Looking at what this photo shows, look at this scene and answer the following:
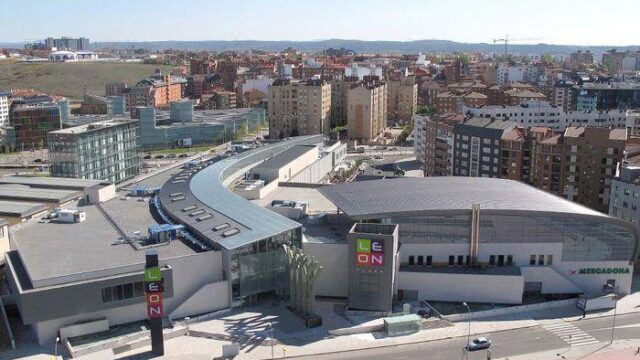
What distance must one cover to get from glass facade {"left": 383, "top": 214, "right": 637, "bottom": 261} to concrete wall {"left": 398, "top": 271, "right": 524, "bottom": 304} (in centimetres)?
310

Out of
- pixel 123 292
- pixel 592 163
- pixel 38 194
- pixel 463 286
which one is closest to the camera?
pixel 123 292

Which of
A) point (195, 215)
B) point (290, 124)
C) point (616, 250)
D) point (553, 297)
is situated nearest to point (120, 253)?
point (195, 215)

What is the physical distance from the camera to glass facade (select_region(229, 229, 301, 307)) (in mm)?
47031

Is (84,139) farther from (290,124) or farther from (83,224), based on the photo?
(290,124)

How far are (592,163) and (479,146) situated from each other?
593 inches

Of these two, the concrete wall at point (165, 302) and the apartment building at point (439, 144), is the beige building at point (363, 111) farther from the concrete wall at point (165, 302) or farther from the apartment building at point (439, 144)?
the concrete wall at point (165, 302)

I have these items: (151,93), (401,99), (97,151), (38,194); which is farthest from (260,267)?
(151,93)

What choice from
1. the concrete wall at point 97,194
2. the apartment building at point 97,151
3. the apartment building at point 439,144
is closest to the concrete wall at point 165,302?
the concrete wall at point 97,194

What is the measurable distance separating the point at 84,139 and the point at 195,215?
3389cm

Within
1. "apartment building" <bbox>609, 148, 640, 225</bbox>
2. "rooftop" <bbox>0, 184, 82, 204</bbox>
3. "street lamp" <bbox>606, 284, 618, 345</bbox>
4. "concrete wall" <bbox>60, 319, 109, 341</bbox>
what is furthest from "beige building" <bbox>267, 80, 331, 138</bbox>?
"concrete wall" <bbox>60, 319, 109, 341</bbox>

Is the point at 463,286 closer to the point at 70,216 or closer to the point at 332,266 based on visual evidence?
the point at 332,266

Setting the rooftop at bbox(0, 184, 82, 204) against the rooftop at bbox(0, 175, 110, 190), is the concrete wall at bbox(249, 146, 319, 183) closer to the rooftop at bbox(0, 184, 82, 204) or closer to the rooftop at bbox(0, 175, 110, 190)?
the rooftop at bbox(0, 175, 110, 190)

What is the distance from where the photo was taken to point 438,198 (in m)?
53.3

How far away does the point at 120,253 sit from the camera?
152ft
